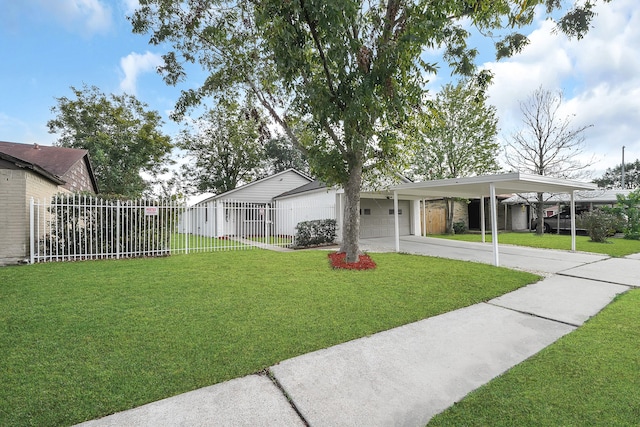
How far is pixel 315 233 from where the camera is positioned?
12.5m

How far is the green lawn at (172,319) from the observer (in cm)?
241

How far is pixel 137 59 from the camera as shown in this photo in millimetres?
10586

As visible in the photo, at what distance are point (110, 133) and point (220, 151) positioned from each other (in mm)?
8199

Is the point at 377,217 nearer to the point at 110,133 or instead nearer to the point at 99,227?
the point at 99,227

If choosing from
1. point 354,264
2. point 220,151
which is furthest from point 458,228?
point 220,151

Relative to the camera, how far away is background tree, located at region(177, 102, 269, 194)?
2553 centimetres

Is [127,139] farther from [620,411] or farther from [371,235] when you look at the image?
[620,411]

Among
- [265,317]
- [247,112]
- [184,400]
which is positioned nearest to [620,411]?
[184,400]

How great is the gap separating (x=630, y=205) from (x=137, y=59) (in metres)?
23.3

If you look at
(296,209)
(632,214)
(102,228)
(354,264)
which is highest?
(296,209)

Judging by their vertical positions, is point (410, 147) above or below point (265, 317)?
above

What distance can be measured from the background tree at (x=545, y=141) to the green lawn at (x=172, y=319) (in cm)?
1421

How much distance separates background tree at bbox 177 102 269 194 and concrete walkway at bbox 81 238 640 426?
23.5m

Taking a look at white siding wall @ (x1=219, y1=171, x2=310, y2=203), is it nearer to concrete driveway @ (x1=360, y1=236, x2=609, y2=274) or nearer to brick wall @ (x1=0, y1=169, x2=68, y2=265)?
concrete driveway @ (x1=360, y1=236, x2=609, y2=274)
